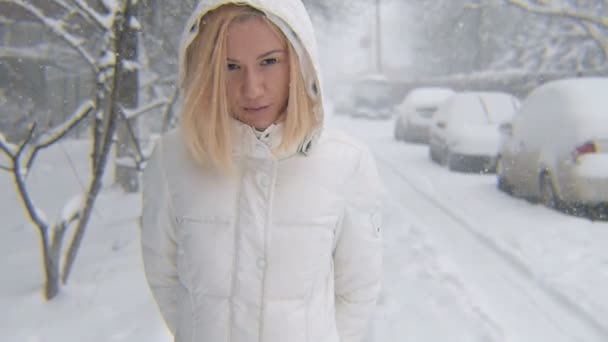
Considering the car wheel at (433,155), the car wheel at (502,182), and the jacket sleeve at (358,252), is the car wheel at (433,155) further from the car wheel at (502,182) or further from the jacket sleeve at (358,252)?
the jacket sleeve at (358,252)

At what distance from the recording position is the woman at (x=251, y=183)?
4.41ft

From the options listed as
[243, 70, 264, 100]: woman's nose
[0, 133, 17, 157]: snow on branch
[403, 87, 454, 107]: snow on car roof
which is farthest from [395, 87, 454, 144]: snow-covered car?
[243, 70, 264, 100]: woman's nose

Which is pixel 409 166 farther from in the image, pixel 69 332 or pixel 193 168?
pixel 193 168

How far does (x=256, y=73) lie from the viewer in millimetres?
1342

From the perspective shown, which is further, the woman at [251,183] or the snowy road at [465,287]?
the snowy road at [465,287]

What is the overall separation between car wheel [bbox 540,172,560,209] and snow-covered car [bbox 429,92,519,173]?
334 centimetres

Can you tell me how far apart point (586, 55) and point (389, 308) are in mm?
23487

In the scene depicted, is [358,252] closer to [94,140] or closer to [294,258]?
[294,258]

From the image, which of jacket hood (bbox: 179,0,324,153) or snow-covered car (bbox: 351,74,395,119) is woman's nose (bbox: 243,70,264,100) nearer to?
jacket hood (bbox: 179,0,324,153)

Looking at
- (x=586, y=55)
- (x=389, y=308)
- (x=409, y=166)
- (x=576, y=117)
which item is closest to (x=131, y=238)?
(x=389, y=308)

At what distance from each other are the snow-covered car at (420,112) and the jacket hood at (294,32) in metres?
14.3

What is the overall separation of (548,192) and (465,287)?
A: 3254mm

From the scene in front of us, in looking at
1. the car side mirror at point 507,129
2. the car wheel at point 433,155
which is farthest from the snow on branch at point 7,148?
the car wheel at point 433,155

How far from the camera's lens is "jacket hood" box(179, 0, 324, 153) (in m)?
1.29
